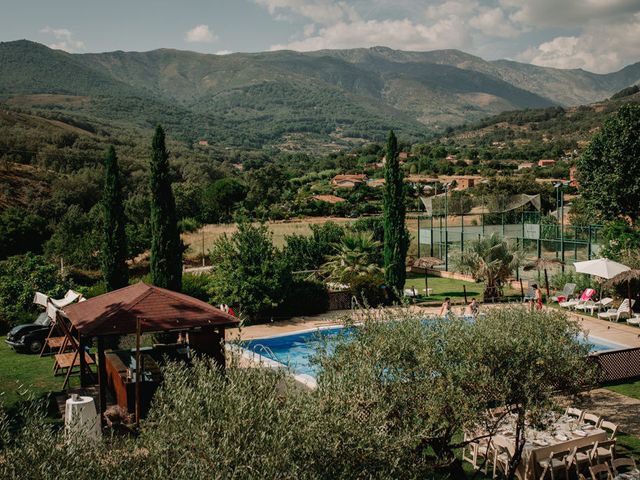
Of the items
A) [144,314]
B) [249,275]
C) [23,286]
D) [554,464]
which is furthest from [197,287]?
[554,464]

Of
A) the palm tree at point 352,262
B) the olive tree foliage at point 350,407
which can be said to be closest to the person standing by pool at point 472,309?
the palm tree at point 352,262

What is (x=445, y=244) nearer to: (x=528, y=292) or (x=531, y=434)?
(x=528, y=292)

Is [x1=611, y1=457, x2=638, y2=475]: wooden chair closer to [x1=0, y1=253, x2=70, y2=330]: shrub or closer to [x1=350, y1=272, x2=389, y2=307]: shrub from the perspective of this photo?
[x1=350, y1=272, x2=389, y2=307]: shrub

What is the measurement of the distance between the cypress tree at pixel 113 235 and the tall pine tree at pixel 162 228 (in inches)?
55.7

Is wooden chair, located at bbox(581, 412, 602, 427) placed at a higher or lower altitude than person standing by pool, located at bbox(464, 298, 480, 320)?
higher

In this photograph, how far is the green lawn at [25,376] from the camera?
1202 cm

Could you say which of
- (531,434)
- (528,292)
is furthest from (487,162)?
(531,434)

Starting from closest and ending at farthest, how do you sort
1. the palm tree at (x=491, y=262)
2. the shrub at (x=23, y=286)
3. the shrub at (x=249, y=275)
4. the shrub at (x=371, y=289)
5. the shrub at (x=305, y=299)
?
the shrub at (x=23, y=286) < the shrub at (x=249, y=275) < the shrub at (x=305, y=299) < the shrub at (x=371, y=289) < the palm tree at (x=491, y=262)

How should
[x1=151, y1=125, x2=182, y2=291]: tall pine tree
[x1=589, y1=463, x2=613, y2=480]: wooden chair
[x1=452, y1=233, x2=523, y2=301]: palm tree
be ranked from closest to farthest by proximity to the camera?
1. [x1=589, y1=463, x2=613, y2=480]: wooden chair
2. [x1=151, y1=125, x2=182, y2=291]: tall pine tree
3. [x1=452, y1=233, x2=523, y2=301]: palm tree

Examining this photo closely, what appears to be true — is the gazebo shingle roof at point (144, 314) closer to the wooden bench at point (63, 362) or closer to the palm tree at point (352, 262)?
the wooden bench at point (63, 362)

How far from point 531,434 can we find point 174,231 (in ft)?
44.4

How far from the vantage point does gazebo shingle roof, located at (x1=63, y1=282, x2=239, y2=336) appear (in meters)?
10.4

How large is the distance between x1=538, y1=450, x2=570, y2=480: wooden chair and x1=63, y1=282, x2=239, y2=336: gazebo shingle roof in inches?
225

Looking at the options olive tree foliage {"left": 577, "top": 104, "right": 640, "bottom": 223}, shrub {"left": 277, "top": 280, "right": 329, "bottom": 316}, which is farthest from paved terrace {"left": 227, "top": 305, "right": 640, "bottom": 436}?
olive tree foliage {"left": 577, "top": 104, "right": 640, "bottom": 223}
